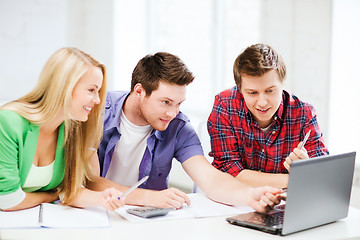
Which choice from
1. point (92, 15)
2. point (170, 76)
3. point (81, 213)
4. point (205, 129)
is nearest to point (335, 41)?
point (205, 129)

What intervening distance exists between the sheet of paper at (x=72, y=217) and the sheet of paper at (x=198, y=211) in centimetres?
7

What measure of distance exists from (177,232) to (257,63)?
742 mm

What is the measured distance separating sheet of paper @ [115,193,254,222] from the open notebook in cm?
8

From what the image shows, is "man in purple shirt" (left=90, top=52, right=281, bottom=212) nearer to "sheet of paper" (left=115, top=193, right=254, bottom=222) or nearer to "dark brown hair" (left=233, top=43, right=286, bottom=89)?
"sheet of paper" (left=115, top=193, right=254, bottom=222)

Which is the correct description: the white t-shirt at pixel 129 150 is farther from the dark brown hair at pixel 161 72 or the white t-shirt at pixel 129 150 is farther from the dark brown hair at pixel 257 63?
the dark brown hair at pixel 257 63

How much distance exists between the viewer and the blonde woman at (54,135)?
1.58 meters

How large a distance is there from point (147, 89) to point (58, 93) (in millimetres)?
466

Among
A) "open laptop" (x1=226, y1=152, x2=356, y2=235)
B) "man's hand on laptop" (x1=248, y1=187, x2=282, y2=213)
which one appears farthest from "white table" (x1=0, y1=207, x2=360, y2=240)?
"man's hand on laptop" (x1=248, y1=187, x2=282, y2=213)

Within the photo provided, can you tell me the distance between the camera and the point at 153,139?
2066 millimetres

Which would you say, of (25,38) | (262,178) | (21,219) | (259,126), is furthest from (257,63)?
(25,38)

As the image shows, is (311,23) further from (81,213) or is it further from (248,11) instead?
(81,213)

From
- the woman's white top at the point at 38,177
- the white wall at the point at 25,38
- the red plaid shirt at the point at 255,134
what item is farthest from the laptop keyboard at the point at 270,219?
the white wall at the point at 25,38

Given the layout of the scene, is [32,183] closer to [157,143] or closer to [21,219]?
[21,219]

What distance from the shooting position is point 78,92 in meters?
1.64
